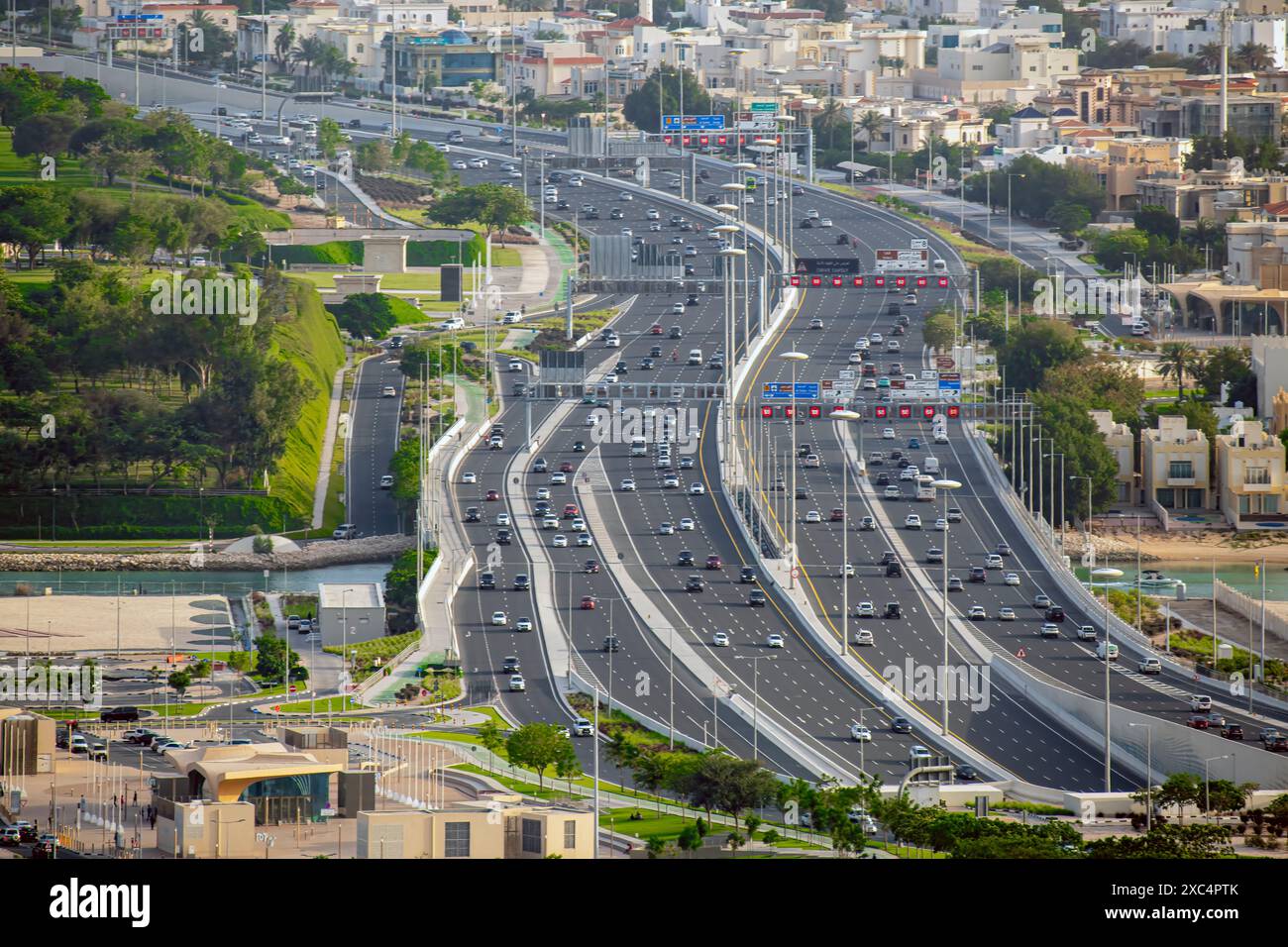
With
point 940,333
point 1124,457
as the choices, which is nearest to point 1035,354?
point 940,333

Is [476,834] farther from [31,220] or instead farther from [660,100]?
[660,100]

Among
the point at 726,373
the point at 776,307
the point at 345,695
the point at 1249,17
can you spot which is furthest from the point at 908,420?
the point at 1249,17

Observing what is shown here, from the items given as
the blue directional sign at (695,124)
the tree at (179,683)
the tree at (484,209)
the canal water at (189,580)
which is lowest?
the canal water at (189,580)

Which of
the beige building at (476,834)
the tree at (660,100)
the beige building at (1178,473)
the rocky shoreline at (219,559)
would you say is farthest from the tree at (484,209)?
the beige building at (476,834)

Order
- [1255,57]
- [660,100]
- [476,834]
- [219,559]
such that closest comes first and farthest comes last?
[476,834] → [219,559] → [660,100] → [1255,57]

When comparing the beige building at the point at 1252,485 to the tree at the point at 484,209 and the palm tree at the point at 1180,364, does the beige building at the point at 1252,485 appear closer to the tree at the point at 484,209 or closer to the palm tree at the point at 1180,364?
the palm tree at the point at 1180,364

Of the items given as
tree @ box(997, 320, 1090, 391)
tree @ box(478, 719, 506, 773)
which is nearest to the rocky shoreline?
tree @ box(478, 719, 506, 773)
